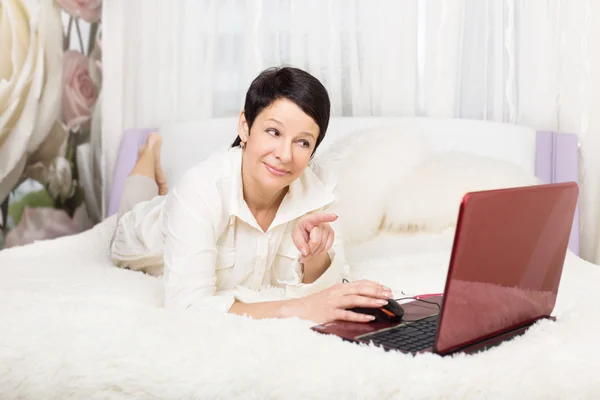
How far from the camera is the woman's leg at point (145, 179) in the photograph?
203cm

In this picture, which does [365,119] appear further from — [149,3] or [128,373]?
[128,373]

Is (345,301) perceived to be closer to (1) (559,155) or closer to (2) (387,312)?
(2) (387,312)

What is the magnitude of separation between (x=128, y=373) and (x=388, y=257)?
108 centimetres

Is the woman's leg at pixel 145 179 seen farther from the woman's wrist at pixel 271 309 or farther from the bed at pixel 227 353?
the woman's wrist at pixel 271 309

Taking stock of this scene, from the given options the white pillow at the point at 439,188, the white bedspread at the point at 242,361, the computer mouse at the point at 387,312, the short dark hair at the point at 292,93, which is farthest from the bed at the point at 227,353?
the short dark hair at the point at 292,93

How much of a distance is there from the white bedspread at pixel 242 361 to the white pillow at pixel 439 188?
2.48 feet

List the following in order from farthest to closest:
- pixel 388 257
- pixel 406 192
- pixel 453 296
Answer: pixel 406 192 < pixel 388 257 < pixel 453 296

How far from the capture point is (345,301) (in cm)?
95

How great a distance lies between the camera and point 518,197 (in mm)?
764

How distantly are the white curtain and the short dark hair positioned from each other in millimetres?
1056

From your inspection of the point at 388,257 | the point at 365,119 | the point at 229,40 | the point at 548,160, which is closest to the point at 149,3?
the point at 229,40

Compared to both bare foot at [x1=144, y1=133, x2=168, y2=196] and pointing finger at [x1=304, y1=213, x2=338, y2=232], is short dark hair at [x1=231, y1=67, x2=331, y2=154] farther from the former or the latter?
bare foot at [x1=144, y1=133, x2=168, y2=196]

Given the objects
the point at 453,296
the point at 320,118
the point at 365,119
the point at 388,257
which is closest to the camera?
the point at 453,296

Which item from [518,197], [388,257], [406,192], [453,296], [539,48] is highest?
[539,48]
